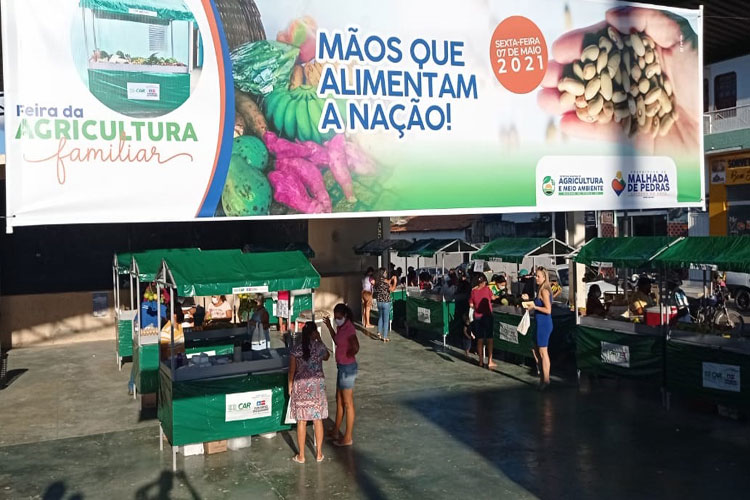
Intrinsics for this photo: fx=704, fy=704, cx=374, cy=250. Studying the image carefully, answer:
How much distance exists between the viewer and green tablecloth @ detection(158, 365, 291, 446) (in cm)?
865

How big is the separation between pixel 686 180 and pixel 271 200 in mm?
9460

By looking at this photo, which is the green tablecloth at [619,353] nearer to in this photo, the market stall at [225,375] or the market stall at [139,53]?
the market stall at [225,375]

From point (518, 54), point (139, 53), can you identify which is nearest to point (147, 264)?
point (139, 53)

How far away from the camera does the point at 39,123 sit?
1016 centimetres

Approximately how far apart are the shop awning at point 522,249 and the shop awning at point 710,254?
15.0 feet

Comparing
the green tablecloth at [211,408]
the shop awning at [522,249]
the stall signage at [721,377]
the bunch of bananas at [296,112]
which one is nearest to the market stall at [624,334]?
the stall signage at [721,377]

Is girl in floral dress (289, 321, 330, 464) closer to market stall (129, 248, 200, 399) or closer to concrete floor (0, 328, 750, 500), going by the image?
concrete floor (0, 328, 750, 500)

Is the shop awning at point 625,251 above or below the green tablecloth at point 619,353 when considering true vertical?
above

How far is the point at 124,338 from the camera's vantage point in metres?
14.9

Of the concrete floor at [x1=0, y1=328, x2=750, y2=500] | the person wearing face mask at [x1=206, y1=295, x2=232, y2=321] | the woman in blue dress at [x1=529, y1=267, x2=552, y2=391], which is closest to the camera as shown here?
the concrete floor at [x1=0, y1=328, x2=750, y2=500]

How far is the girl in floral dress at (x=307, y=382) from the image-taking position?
8602 mm

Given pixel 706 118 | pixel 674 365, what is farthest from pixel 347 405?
pixel 706 118

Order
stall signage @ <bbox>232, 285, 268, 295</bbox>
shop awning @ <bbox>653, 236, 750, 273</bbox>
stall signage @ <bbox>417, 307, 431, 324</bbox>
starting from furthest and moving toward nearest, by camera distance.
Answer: stall signage @ <bbox>417, 307, 431, 324</bbox>, shop awning @ <bbox>653, 236, 750, 273</bbox>, stall signage @ <bbox>232, 285, 268, 295</bbox>

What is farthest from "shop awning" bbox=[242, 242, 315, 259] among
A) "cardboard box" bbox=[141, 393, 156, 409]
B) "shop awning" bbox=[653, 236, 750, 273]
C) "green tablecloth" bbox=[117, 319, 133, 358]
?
"shop awning" bbox=[653, 236, 750, 273]
